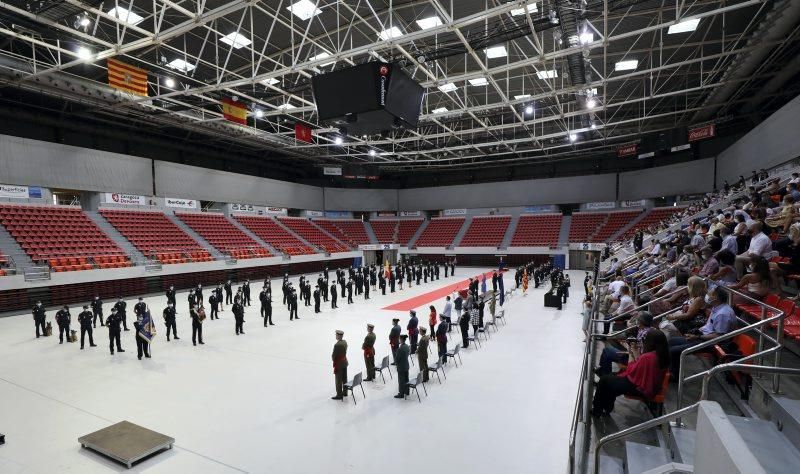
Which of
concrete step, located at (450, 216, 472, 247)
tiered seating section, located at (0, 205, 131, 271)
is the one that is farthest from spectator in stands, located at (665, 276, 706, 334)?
concrete step, located at (450, 216, 472, 247)

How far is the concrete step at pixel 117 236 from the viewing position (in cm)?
2047

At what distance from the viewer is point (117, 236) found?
Result: 21.3 meters

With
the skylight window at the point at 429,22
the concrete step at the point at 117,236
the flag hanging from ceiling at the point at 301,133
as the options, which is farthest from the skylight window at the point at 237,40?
the concrete step at the point at 117,236

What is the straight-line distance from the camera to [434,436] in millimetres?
6098

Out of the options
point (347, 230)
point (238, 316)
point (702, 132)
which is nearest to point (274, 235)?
point (347, 230)

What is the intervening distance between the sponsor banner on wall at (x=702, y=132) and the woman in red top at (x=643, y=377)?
20.6 metres

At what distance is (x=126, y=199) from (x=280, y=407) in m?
23.5

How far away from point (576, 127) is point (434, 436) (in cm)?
2476

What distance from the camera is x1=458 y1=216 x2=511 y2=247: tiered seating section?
117ft

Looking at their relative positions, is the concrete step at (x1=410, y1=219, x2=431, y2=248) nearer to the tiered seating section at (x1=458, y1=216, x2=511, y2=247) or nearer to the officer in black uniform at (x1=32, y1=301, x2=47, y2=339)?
the tiered seating section at (x1=458, y1=216, x2=511, y2=247)

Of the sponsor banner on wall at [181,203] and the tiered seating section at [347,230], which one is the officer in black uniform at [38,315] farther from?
the tiered seating section at [347,230]

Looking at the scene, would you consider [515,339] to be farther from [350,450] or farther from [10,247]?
[10,247]

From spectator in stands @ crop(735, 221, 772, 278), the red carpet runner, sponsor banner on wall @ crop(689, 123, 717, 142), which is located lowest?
the red carpet runner

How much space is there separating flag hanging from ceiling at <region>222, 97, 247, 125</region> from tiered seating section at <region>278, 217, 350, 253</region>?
17587 millimetres
